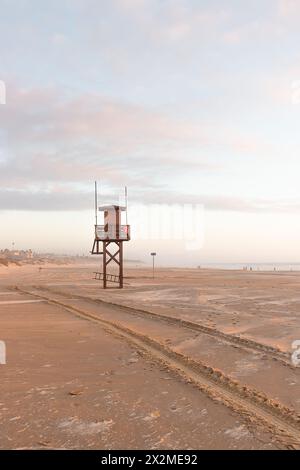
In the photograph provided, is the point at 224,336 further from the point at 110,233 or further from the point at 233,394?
the point at 110,233

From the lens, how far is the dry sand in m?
5.29

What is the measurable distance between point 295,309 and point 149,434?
1459 cm

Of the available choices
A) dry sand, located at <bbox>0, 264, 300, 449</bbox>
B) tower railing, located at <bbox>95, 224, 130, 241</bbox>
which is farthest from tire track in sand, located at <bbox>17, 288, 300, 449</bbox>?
tower railing, located at <bbox>95, 224, 130, 241</bbox>

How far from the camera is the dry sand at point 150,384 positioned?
5285mm

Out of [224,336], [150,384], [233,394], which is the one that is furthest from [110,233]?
[233,394]

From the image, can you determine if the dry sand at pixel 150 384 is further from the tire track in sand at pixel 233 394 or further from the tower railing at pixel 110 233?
the tower railing at pixel 110 233

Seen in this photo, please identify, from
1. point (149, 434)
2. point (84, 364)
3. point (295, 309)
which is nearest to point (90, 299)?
point (295, 309)

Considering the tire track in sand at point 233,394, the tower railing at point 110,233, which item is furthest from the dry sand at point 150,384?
the tower railing at point 110,233

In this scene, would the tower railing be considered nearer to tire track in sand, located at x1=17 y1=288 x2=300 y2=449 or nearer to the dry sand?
the dry sand

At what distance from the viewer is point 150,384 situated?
7.44m

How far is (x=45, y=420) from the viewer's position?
18.8ft

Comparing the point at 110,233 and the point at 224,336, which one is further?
the point at 110,233
